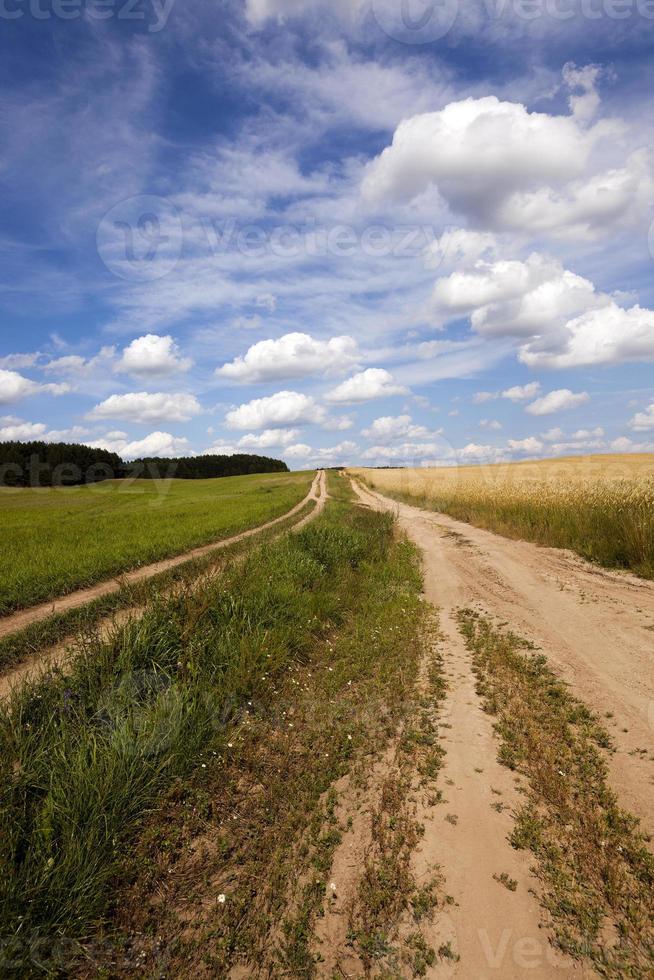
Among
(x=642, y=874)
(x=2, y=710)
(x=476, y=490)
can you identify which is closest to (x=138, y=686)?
(x=2, y=710)

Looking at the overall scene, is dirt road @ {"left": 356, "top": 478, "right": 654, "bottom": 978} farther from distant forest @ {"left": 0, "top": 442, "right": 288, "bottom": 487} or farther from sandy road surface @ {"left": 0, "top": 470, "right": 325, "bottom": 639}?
distant forest @ {"left": 0, "top": 442, "right": 288, "bottom": 487}

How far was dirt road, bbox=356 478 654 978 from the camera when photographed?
10.3 ft

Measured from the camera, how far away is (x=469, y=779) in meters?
4.65

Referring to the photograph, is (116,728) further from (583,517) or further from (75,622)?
(583,517)

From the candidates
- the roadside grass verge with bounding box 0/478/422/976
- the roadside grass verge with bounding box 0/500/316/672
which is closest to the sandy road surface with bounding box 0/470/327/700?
the roadside grass verge with bounding box 0/500/316/672

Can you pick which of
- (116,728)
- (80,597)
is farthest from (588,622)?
(80,597)

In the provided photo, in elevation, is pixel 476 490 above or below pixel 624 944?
above

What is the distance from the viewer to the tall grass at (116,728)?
3291 millimetres

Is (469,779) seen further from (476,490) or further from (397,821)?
Answer: (476,490)

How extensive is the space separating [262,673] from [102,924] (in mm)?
3419

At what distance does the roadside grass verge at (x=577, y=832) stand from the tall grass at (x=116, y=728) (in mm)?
3247

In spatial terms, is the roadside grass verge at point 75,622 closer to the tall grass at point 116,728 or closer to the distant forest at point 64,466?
the tall grass at point 116,728

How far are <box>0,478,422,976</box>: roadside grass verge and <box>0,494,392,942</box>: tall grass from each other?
0.06ft

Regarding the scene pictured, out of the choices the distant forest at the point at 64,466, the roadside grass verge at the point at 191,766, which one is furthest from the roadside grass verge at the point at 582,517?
the distant forest at the point at 64,466
